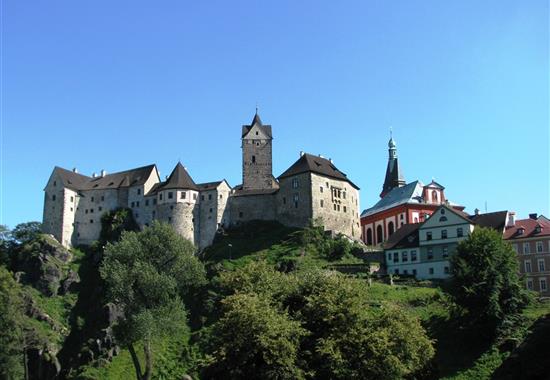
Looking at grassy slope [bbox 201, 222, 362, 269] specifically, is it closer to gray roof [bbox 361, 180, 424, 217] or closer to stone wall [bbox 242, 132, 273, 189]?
stone wall [bbox 242, 132, 273, 189]

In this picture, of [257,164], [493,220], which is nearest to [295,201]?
[257,164]

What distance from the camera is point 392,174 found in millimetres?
132125

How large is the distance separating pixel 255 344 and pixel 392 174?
92727 mm

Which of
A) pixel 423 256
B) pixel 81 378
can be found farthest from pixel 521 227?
pixel 81 378

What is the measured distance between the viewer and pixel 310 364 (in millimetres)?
44188

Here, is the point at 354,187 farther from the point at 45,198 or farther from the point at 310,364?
the point at 310,364

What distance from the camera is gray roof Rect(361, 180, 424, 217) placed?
344 ft

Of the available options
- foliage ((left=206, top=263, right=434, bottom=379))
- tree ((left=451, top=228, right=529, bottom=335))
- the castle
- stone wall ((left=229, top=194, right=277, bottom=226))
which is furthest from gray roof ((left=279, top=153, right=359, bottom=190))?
foliage ((left=206, top=263, right=434, bottom=379))

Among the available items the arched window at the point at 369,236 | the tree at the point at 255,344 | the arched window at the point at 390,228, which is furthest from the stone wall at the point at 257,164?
the tree at the point at 255,344

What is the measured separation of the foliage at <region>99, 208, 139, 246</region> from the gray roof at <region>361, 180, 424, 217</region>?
1502 inches

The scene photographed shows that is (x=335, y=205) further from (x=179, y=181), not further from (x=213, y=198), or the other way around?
(x=179, y=181)

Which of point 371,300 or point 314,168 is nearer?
point 371,300

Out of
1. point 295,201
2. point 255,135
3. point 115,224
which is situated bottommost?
point 115,224

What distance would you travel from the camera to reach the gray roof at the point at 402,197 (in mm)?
105000
